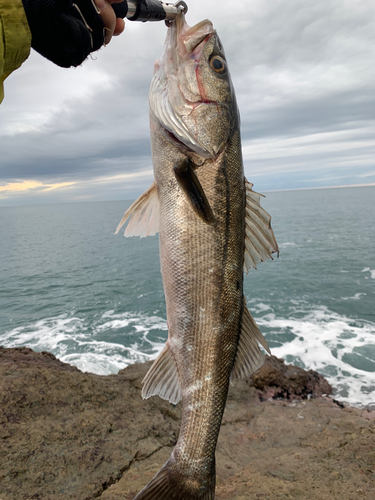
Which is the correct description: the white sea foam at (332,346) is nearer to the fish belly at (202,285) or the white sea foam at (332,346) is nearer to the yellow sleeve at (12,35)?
the fish belly at (202,285)

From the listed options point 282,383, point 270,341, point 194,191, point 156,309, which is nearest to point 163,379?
point 194,191

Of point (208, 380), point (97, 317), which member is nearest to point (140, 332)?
point (97, 317)

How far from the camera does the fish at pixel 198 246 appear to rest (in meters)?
2.49

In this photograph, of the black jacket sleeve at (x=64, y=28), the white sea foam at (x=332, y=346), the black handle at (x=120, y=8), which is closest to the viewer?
the black jacket sleeve at (x=64, y=28)

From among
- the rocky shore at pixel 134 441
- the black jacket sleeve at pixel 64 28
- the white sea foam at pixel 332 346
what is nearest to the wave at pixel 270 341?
the white sea foam at pixel 332 346

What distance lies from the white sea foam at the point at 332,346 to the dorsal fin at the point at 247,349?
6695mm

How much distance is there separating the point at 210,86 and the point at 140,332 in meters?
11.8

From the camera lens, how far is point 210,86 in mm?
2625

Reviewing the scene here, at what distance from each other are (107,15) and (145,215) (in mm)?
1482

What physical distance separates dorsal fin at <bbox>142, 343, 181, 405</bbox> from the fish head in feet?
5.75

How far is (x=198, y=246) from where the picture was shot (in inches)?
98.3

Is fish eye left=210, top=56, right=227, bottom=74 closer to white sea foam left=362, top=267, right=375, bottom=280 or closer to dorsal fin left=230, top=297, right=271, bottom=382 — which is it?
dorsal fin left=230, top=297, right=271, bottom=382

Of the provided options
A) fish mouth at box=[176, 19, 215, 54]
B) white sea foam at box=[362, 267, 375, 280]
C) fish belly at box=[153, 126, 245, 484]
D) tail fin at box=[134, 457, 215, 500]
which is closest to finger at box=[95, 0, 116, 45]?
fish mouth at box=[176, 19, 215, 54]

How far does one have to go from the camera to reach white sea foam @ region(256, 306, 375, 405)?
27.9ft
